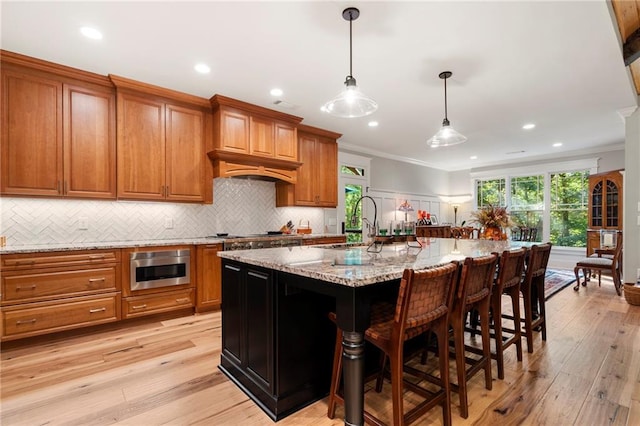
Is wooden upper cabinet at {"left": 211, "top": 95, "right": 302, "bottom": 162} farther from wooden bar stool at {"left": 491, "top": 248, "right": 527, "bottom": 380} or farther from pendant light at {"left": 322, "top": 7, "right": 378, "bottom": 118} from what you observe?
wooden bar stool at {"left": 491, "top": 248, "right": 527, "bottom": 380}

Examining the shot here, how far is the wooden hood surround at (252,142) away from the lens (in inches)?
157

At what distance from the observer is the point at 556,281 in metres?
5.52

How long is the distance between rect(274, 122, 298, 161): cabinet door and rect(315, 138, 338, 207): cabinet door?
686mm

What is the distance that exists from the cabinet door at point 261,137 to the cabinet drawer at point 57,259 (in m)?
2.08

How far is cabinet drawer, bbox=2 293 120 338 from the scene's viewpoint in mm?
2707

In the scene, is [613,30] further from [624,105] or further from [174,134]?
[174,134]

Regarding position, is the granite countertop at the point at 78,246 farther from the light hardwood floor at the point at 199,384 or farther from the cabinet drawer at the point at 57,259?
the light hardwood floor at the point at 199,384

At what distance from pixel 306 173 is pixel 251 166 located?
112 centimetres

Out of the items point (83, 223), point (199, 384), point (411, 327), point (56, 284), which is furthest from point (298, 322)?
point (83, 223)

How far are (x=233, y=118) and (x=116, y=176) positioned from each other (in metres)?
1.54

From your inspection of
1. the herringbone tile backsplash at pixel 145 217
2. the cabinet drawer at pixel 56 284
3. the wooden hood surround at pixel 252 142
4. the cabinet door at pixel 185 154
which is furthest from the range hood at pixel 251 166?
the cabinet drawer at pixel 56 284

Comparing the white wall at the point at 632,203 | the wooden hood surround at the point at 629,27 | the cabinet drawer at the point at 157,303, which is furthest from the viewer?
the white wall at the point at 632,203

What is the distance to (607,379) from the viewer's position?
2207 mm

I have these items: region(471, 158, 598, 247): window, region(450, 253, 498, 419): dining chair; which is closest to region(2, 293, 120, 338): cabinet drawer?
region(450, 253, 498, 419): dining chair
